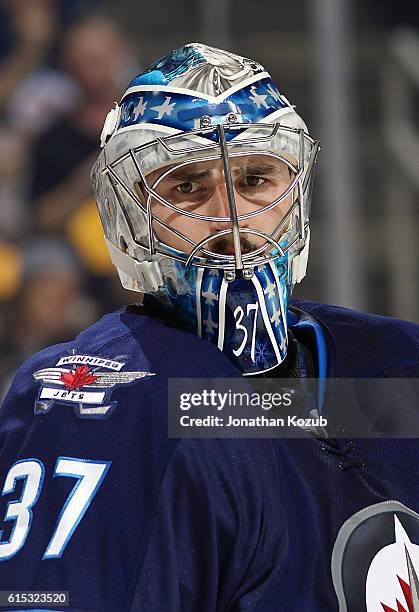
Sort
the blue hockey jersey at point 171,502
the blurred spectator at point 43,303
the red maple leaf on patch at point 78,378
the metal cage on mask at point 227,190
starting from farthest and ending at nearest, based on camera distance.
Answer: the blurred spectator at point 43,303
the metal cage on mask at point 227,190
the red maple leaf on patch at point 78,378
the blue hockey jersey at point 171,502

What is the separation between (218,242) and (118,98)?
9.02ft

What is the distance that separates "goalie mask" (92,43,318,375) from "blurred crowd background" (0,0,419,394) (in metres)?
2.44

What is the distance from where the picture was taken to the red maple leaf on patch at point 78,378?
5.25 ft

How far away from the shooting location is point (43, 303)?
14.0 feet

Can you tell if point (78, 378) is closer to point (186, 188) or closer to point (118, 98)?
point (186, 188)

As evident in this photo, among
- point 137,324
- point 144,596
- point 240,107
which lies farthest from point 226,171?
point 144,596

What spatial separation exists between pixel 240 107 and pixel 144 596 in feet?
2.39

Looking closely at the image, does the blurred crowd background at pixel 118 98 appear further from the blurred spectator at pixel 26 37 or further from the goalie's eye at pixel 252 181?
the goalie's eye at pixel 252 181

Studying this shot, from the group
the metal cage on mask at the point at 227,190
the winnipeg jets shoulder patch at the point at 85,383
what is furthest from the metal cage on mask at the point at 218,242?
the winnipeg jets shoulder patch at the point at 85,383

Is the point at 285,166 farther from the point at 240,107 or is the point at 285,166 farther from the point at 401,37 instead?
the point at 401,37

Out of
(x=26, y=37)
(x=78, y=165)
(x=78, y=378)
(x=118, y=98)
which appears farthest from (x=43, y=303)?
(x=78, y=378)

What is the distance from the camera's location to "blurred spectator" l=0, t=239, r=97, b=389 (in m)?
4.21

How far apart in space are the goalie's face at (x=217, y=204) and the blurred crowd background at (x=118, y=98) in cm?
247

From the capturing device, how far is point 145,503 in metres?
1.49
